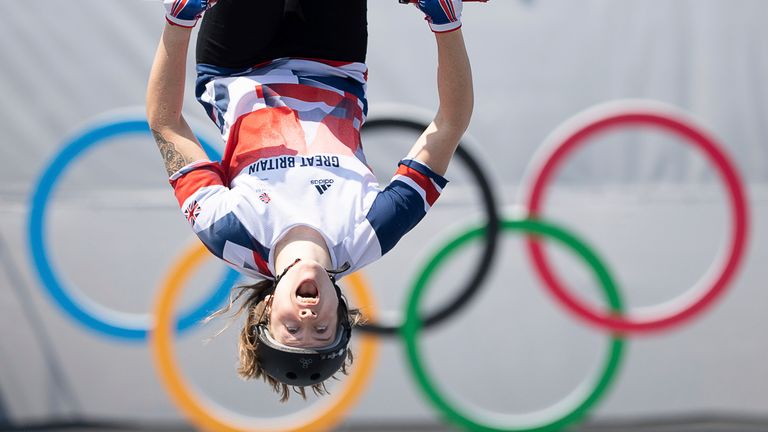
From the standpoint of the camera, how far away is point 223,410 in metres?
6.36

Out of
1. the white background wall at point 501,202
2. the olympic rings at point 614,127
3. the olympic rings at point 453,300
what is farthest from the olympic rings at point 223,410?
the olympic rings at point 614,127

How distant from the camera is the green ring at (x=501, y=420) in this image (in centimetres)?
590

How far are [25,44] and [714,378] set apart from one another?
479 centimetres

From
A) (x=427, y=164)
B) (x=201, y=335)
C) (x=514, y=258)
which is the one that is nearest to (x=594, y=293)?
(x=514, y=258)

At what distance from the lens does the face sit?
9.50ft

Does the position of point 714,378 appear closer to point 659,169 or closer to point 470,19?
point 659,169

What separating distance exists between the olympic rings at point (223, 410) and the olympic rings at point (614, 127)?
113cm

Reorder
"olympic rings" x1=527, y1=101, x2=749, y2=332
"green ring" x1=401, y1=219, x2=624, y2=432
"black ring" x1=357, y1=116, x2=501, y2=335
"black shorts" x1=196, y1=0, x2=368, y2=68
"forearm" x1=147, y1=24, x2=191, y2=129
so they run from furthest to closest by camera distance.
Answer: "olympic rings" x1=527, y1=101, x2=749, y2=332, "green ring" x1=401, y1=219, x2=624, y2=432, "black ring" x1=357, y1=116, x2=501, y2=335, "black shorts" x1=196, y1=0, x2=368, y2=68, "forearm" x1=147, y1=24, x2=191, y2=129

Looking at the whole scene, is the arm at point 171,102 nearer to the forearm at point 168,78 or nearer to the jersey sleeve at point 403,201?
the forearm at point 168,78

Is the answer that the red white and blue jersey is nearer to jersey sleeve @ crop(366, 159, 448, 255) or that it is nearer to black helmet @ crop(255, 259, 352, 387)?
jersey sleeve @ crop(366, 159, 448, 255)

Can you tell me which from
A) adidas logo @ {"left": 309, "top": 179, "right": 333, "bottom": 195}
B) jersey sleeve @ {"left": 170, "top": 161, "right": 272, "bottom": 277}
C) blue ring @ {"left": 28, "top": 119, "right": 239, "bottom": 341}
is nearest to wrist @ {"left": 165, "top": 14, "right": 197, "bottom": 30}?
jersey sleeve @ {"left": 170, "top": 161, "right": 272, "bottom": 277}

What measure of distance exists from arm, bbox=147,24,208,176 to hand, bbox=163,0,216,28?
0.04m

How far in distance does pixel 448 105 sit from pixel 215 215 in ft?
2.59

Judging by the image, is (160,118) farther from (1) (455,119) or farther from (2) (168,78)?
(1) (455,119)
